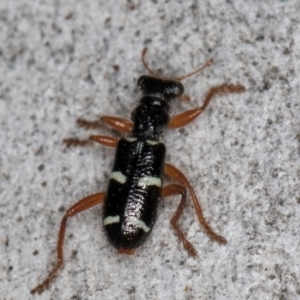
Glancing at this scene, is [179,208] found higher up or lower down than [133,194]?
lower down

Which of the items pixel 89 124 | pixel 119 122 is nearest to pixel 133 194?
pixel 119 122

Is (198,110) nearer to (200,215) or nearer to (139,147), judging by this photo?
(139,147)

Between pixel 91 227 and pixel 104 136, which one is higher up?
pixel 104 136

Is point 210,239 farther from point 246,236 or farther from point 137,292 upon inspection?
point 137,292

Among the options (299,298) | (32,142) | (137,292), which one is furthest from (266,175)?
(32,142)

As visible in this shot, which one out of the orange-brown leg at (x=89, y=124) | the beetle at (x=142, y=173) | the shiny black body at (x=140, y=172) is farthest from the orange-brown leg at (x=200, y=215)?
the orange-brown leg at (x=89, y=124)

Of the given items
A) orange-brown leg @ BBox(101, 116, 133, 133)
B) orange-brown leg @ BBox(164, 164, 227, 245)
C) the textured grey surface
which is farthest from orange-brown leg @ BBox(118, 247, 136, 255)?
orange-brown leg @ BBox(101, 116, 133, 133)
